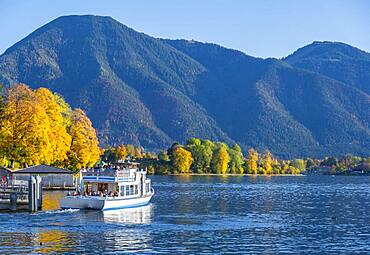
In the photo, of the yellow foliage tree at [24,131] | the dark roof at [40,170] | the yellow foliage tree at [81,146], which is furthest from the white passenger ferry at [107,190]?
the yellow foliage tree at [81,146]

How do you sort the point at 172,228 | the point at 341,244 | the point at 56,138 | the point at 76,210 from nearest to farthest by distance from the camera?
1. the point at 341,244
2. the point at 172,228
3. the point at 76,210
4. the point at 56,138

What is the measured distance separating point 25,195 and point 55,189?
3907 centimetres

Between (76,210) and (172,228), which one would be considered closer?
(172,228)

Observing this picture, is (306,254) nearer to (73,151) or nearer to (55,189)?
(55,189)

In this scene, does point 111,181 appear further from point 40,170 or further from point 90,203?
point 40,170

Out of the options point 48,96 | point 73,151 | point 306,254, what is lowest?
point 306,254

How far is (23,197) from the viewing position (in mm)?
80000

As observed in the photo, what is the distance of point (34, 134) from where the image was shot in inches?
4259

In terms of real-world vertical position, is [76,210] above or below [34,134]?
below

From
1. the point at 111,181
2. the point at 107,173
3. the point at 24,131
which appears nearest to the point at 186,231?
the point at 111,181

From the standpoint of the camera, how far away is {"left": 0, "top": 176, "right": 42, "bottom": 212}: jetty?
253 ft

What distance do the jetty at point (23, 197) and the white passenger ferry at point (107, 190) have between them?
12.7ft

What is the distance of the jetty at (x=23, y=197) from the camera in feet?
253

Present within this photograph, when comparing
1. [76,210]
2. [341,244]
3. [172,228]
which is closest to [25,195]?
[76,210]
